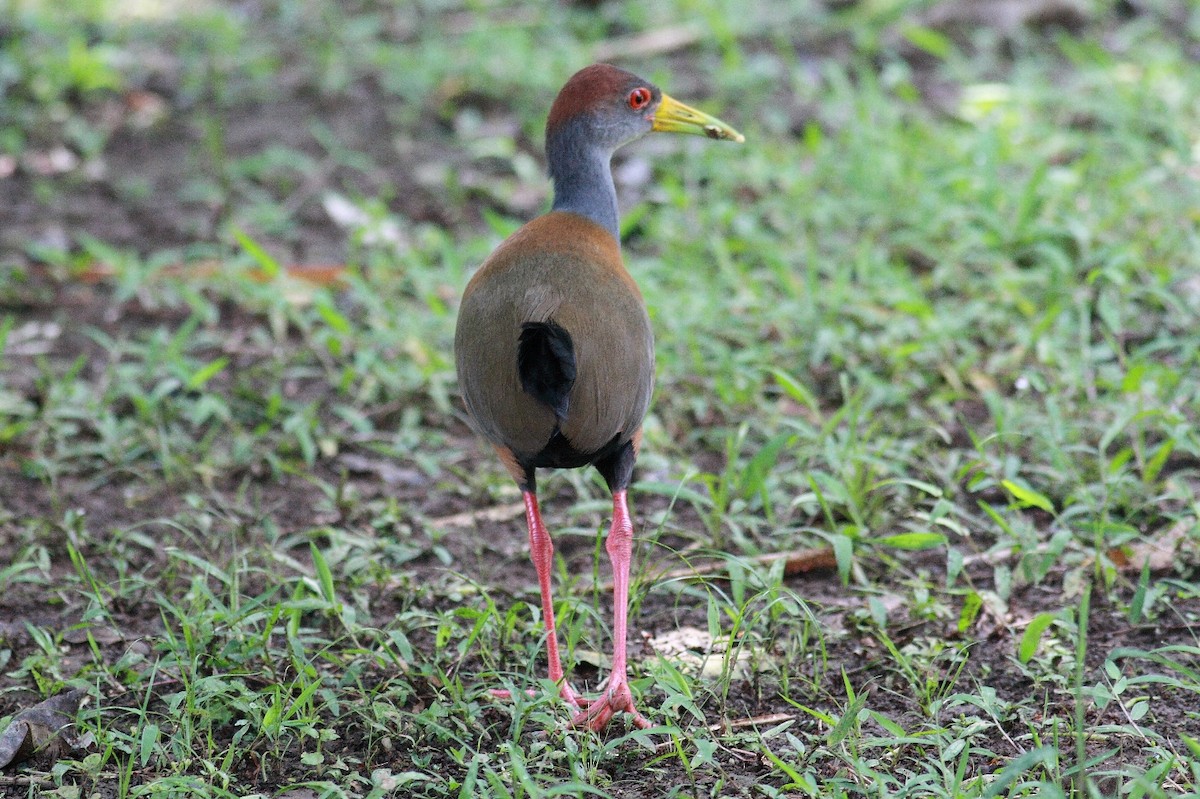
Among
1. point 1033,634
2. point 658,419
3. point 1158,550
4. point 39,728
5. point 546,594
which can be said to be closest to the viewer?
point 39,728

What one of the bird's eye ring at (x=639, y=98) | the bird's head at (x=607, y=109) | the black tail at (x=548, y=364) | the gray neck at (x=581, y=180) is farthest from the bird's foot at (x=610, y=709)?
the bird's eye ring at (x=639, y=98)

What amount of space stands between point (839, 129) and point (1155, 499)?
137 inches

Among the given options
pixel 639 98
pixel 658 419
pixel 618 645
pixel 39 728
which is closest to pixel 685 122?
pixel 639 98

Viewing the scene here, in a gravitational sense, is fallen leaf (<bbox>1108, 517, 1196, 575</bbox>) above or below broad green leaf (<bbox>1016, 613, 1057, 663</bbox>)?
below

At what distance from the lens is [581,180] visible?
13.7 feet

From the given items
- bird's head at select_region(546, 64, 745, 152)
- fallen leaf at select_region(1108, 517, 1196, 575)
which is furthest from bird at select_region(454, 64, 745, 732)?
fallen leaf at select_region(1108, 517, 1196, 575)

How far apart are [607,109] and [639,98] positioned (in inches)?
6.0

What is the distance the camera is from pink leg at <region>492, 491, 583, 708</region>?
11.0ft

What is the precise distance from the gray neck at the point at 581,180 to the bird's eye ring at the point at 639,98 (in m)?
0.22

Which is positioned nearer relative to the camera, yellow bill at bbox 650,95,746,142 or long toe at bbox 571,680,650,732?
long toe at bbox 571,680,650,732

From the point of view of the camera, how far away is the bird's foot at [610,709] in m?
3.21

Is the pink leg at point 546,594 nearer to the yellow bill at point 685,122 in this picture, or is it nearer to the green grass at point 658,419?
the green grass at point 658,419

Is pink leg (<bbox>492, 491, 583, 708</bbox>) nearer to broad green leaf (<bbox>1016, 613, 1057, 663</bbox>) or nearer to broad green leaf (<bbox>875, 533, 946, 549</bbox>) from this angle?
broad green leaf (<bbox>875, 533, 946, 549</bbox>)

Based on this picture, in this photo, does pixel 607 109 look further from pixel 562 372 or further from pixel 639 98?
pixel 562 372
